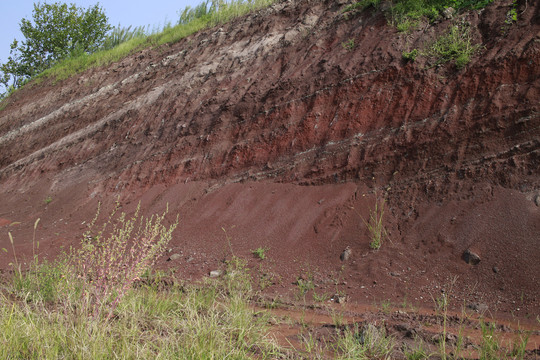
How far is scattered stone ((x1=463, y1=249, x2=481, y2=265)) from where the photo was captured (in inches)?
173

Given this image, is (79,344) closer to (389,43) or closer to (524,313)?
(524,313)

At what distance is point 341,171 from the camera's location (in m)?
6.48

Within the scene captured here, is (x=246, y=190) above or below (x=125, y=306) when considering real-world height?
below

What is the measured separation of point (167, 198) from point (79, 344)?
597cm

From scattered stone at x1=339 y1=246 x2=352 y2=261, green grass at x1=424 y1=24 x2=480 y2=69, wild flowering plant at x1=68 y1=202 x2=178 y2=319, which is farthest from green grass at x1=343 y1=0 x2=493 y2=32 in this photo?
wild flowering plant at x1=68 y1=202 x2=178 y2=319

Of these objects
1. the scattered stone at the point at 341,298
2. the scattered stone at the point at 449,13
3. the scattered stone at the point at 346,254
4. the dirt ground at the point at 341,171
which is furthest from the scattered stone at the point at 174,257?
the scattered stone at the point at 449,13

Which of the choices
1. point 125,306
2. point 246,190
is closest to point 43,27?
point 246,190

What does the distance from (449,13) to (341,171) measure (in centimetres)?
325

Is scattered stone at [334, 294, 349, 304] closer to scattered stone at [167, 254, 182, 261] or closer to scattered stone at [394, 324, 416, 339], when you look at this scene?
scattered stone at [394, 324, 416, 339]

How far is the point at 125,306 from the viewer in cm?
322

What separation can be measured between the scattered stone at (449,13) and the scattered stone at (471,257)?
4252mm

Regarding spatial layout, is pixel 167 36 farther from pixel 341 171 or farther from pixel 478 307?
pixel 478 307

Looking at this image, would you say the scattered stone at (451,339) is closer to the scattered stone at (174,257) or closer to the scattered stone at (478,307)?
the scattered stone at (478,307)

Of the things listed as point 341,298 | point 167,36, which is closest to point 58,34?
point 167,36
